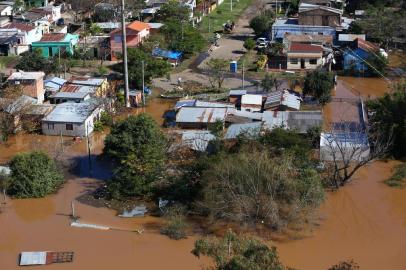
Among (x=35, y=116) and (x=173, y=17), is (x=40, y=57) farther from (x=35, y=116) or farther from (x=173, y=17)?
(x=173, y=17)

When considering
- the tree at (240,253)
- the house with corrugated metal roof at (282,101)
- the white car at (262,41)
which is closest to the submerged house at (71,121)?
the house with corrugated metal roof at (282,101)

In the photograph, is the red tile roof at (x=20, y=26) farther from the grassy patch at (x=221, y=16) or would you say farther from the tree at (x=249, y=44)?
the tree at (x=249, y=44)

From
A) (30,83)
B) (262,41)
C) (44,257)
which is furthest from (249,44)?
(44,257)

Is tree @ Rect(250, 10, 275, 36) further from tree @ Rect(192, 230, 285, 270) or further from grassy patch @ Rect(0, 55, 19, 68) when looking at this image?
tree @ Rect(192, 230, 285, 270)

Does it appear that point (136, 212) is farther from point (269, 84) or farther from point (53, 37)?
point (53, 37)

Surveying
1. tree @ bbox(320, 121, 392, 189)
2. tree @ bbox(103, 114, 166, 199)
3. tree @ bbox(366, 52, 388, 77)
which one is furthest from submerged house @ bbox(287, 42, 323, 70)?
tree @ bbox(103, 114, 166, 199)
